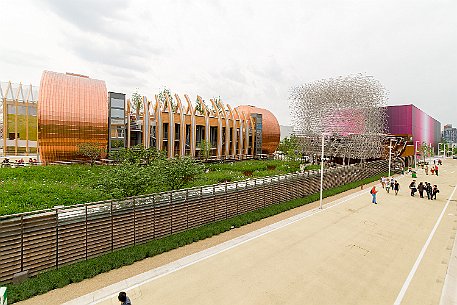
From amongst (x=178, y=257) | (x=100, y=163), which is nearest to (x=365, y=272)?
(x=178, y=257)

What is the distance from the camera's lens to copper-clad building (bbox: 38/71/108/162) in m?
29.4

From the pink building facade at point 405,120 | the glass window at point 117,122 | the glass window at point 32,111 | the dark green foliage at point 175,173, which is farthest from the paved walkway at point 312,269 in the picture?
the pink building facade at point 405,120

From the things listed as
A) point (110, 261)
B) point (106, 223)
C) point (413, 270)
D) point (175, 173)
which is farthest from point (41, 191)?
point (413, 270)

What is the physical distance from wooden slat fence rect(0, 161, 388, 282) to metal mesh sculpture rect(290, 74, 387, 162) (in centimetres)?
3309

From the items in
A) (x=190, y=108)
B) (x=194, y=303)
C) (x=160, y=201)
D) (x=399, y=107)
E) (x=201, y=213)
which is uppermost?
(x=399, y=107)

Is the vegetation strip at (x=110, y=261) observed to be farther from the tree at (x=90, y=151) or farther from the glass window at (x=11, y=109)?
the glass window at (x=11, y=109)

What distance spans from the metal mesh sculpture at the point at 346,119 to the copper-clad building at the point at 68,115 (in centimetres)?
3502

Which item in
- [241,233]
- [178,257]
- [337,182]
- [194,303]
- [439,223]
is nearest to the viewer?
[194,303]

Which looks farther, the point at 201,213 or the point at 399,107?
the point at 399,107

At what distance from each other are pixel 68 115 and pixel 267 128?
127ft

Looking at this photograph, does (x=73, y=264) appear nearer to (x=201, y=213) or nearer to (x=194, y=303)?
(x=194, y=303)

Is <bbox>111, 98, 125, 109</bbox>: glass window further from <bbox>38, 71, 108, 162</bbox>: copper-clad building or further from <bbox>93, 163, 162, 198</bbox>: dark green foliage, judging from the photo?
<bbox>93, 163, 162, 198</bbox>: dark green foliage

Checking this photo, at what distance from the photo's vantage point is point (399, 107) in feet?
272

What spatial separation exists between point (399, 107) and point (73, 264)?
9381cm
